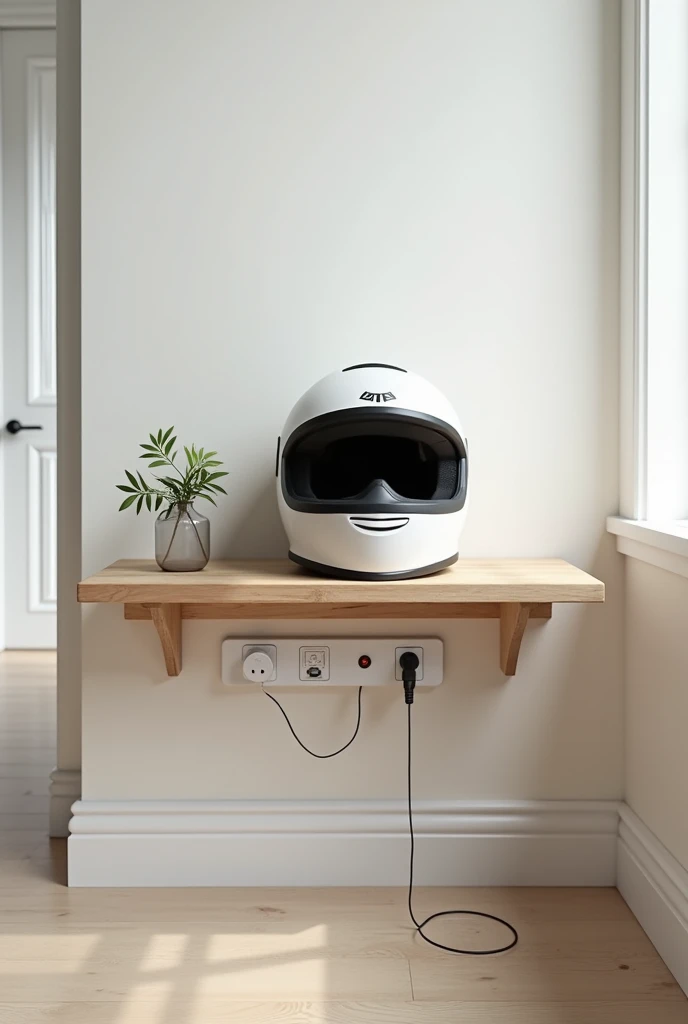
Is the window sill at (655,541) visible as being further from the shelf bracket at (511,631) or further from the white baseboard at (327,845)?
the white baseboard at (327,845)

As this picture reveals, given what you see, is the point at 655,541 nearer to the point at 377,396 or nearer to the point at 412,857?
the point at 377,396

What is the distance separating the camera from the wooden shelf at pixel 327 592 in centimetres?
134

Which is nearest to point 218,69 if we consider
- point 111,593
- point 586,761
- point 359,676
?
point 111,593

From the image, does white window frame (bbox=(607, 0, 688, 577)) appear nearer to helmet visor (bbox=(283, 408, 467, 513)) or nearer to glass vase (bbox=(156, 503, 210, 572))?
helmet visor (bbox=(283, 408, 467, 513))

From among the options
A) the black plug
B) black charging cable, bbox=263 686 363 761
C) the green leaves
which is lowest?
black charging cable, bbox=263 686 363 761

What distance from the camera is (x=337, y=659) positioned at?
163cm

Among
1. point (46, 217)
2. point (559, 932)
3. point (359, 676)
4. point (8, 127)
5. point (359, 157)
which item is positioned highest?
point (8, 127)

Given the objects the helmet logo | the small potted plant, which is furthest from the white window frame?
the small potted plant

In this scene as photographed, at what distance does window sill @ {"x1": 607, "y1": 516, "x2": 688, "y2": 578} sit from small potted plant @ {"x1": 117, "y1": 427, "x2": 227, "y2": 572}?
0.71 meters

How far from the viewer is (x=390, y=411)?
4.53 feet

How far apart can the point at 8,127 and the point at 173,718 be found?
9.48ft

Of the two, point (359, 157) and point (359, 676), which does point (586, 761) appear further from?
point (359, 157)

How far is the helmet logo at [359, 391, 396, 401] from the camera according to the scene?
4.59 ft

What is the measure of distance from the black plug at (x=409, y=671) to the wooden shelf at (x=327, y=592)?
7 cm
